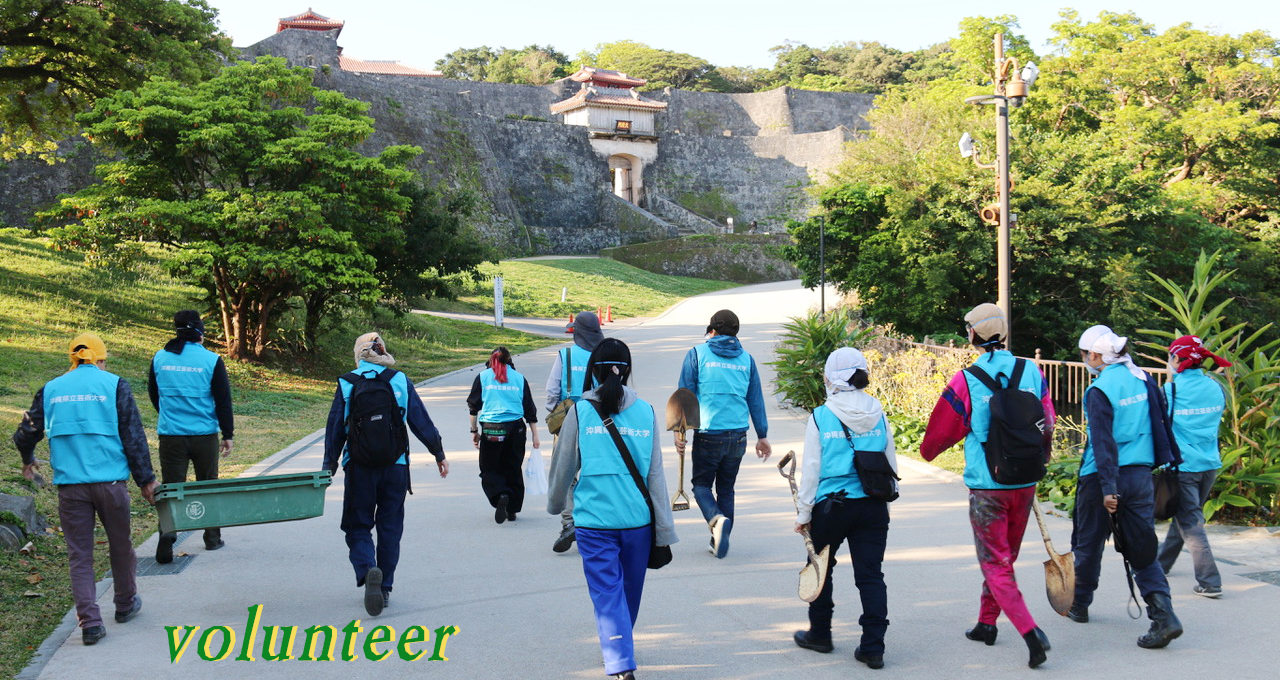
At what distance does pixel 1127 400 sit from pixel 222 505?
16.4 feet

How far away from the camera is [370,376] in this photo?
580cm

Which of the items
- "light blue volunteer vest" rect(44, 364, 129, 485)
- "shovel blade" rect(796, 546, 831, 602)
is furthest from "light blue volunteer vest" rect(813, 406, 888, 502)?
"light blue volunteer vest" rect(44, 364, 129, 485)

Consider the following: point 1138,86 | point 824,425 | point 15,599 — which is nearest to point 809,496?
point 824,425

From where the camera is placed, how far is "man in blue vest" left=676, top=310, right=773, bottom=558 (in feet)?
22.4

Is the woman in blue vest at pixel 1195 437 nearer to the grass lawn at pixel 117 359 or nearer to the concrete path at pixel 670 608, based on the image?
the concrete path at pixel 670 608

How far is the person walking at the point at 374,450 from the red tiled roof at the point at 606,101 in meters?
57.2

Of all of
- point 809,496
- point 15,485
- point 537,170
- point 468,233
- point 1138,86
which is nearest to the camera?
point 809,496

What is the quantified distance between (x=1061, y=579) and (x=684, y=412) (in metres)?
2.69

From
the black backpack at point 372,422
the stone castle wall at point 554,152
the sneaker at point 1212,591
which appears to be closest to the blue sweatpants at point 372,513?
the black backpack at point 372,422

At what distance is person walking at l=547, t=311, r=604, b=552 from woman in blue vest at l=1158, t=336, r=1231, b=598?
3.66 m

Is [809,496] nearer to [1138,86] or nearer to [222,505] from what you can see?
[222,505]

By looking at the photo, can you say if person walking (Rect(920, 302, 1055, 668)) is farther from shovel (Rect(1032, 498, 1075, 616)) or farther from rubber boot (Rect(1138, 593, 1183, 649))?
rubber boot (Rect(1138, 593, 1183, 649))

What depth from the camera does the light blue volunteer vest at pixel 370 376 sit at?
5773mm

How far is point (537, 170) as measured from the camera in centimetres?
5697
